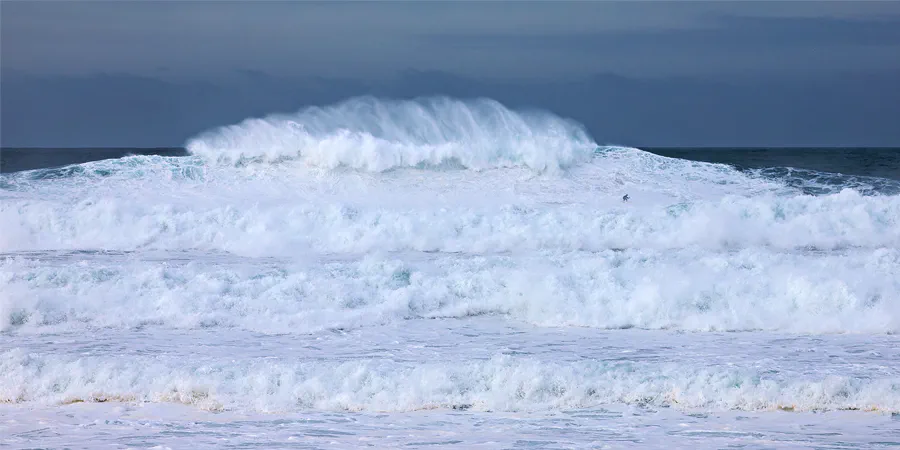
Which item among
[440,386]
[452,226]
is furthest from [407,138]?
[440,386]

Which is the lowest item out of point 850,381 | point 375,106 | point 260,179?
point 850,381

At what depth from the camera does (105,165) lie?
17.5m

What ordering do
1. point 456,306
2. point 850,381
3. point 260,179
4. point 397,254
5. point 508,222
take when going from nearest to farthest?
point 850,381 < point 456,306 < point 397,254 < point 508,222 < point 260,179

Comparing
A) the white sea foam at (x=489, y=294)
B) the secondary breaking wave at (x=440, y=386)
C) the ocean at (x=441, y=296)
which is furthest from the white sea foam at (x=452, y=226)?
the secondary breaking wave at (x=440, y=386)

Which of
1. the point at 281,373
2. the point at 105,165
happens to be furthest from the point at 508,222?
the point at 105,165

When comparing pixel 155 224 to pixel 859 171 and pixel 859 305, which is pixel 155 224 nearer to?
pixel 859 305

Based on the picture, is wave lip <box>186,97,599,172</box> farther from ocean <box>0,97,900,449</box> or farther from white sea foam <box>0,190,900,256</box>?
white sea foam <box>0,190,900,256</box>

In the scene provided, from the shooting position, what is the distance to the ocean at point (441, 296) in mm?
6441

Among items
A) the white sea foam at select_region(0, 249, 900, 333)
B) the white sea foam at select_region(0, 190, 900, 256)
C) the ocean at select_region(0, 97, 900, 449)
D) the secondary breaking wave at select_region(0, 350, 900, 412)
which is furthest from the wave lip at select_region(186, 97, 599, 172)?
the secondary breaking wave at select_region(0, 350, 900, 412)

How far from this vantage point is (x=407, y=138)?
18.6 m

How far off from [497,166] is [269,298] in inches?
326

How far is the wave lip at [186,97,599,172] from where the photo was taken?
17469mm

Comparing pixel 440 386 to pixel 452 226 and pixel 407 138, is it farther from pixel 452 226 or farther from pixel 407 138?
pixel 407 138

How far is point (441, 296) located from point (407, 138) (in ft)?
29.8
